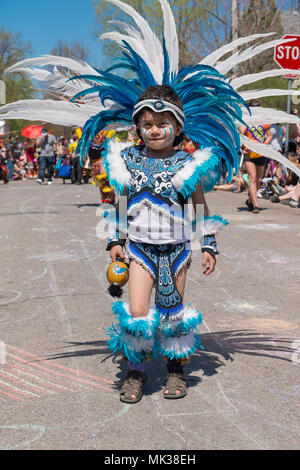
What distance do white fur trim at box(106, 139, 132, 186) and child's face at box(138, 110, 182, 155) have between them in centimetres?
19

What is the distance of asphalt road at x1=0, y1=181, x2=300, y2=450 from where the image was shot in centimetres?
269

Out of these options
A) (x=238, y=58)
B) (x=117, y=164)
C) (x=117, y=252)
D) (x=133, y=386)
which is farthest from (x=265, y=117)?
(x=133, y=386)

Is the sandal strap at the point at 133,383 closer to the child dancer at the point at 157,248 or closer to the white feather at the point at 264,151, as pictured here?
the child dancer at the point at 157,248

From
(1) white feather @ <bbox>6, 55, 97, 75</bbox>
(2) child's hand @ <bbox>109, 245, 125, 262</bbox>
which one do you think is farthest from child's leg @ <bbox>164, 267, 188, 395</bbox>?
(1) white feather @ <bbox>6, 55, 97, 75</bbox>

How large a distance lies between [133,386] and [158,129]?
141 cm

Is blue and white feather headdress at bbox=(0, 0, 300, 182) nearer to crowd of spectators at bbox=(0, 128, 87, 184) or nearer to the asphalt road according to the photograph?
the asphalt road

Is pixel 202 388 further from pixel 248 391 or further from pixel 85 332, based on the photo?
pixel 85 332

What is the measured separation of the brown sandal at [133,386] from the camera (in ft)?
10.0

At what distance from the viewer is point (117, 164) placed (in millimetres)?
3264

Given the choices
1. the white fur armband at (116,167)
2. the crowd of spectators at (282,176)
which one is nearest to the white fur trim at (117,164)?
the white fur armband at (116,167)

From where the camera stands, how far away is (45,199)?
1427 cm

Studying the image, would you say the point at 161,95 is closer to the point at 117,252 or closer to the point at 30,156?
the point at 117,252

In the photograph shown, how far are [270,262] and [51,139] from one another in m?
15.4

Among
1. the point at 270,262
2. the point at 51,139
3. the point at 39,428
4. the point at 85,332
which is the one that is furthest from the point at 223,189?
the point at 39,428
